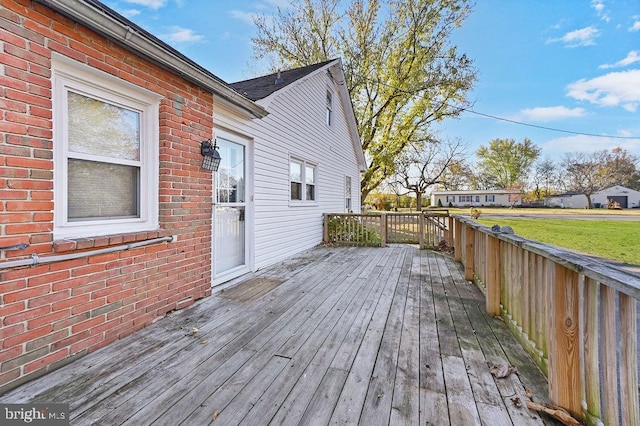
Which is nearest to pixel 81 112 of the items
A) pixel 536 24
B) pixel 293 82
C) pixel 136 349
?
pixel 136 349

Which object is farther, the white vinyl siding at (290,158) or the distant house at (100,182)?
the white vinyl siding at (290,158)

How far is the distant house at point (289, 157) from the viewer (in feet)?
15.0

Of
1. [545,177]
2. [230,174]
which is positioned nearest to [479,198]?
[545,177]

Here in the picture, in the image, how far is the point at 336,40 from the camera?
13.2 metres

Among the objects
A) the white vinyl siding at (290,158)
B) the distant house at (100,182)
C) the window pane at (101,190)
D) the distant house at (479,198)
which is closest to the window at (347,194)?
the white vinyl siding at (290,158)

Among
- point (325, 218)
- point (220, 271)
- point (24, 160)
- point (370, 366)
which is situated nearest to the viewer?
point (24, 160)

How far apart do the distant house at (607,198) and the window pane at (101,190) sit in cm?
5930

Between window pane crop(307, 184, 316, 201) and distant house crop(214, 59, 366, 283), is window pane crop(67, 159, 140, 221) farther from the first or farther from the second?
window pane crop(307, 184, 316, 201)

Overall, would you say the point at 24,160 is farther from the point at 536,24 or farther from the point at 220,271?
the point at 536,24

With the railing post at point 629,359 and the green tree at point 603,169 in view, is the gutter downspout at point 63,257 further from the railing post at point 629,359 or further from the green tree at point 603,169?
the green tree at point 603,169

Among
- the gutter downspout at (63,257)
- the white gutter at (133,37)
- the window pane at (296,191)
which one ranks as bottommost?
the gutter downspout at (63,257)

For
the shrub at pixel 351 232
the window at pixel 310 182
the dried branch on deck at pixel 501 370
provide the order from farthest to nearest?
the shrub at pixel 351 232, the window at pixel 310 182, the dried branch on deck at pixel 501 370

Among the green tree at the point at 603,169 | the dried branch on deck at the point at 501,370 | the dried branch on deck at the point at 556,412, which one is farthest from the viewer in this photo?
the green tree at the point at 603,169

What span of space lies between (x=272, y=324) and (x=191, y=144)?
7.29ft
